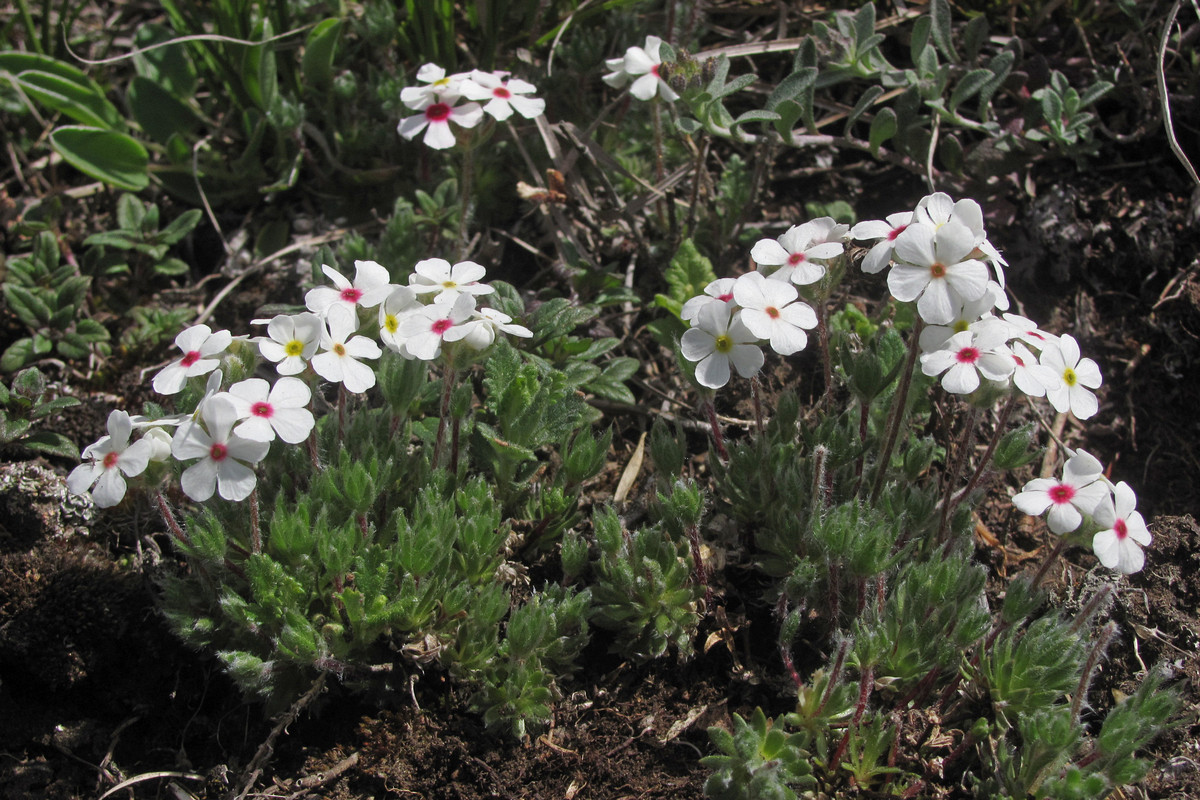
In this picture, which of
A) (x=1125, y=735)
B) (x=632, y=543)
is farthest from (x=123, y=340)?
(x=1125, y=735)

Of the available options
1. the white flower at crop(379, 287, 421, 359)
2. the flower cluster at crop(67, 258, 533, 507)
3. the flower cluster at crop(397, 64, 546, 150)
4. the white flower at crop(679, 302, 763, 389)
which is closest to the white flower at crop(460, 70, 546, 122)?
the flower cluster at crop(397, 64, 546, 150)

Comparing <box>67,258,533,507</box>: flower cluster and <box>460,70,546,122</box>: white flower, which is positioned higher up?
<box>460,70,546,122</box>: white flower

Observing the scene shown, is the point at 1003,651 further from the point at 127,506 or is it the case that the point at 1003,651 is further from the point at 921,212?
the point at 127,506

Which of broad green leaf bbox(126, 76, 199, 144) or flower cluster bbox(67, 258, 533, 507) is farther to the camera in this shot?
broad green leaf bbox(126, 76, 199, 144)

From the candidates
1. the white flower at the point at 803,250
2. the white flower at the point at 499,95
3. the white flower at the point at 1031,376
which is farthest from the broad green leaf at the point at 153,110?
the white flower at the point at 1031,376

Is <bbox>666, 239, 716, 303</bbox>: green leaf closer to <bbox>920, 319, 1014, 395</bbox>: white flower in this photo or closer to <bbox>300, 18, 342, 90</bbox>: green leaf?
<bbox>920, 319, 1014, 395</bbox>: white flower

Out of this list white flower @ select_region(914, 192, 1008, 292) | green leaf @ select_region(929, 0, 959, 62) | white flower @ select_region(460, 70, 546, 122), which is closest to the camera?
white flower @ select_region(914, 192, 1008, 292)

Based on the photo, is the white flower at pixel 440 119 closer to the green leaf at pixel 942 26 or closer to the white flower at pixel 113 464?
the white flower at pixel 113 464
